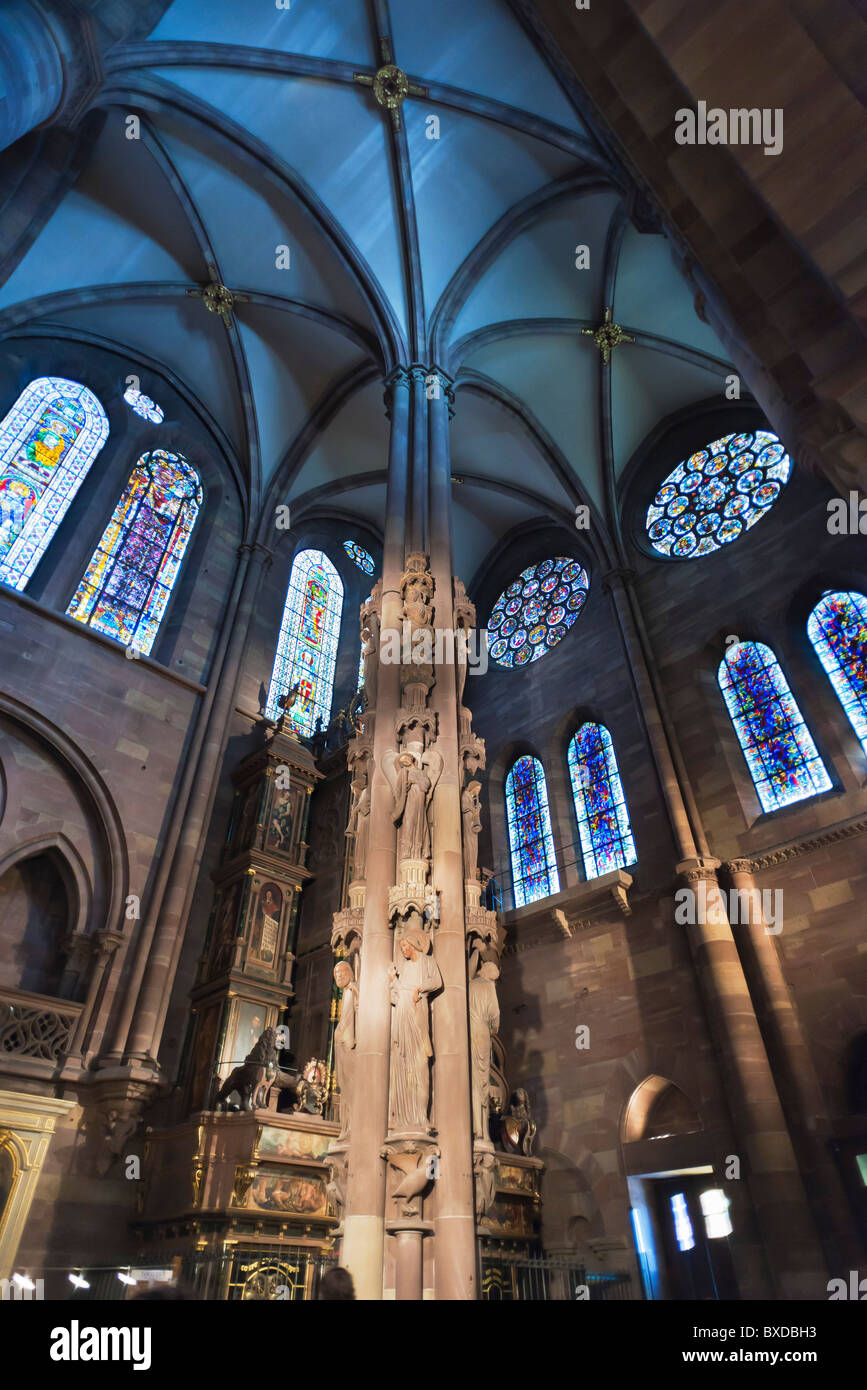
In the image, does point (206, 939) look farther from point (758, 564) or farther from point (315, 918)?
point (758, 564)

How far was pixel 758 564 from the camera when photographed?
1195cm

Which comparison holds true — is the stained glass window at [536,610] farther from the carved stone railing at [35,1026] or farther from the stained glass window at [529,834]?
the carved stone railing at [35,1026]

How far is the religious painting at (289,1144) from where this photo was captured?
798cm

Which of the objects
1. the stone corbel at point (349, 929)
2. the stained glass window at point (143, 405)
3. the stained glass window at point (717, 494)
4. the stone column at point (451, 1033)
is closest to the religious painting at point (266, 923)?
the stone corbel at point (349, 929)

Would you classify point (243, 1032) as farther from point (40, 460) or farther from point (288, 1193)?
point (40, 460)

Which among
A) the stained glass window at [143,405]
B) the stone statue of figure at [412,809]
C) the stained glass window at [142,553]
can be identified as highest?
the stained glass window at [143,405]

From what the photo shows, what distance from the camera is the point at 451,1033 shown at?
5.55 m

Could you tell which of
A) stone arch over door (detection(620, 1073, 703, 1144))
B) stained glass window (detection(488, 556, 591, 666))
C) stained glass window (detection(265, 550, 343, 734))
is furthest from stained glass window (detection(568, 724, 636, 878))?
stained glass window (detection(265, 550, 343, 734))

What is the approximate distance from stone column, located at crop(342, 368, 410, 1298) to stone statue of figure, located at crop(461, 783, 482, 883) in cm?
64

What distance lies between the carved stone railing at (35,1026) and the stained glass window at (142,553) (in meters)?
5.36

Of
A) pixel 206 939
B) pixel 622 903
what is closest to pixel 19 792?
pixel 206 939

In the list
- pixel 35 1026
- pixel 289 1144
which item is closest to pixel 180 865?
pixel 35 1026

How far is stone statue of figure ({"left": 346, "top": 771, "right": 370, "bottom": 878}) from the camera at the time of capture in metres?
6.66

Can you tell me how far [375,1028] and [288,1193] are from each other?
12.3 feet
